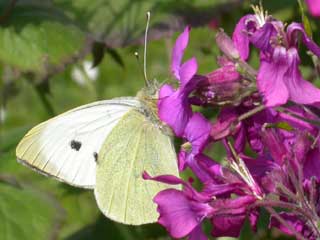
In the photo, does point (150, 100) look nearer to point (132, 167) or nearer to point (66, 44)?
point (132, 167)

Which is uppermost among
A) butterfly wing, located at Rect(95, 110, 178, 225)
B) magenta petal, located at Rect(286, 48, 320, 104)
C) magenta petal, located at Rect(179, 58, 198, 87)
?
Result: magenta petal, located at Rect(179, 58, 198, 87)

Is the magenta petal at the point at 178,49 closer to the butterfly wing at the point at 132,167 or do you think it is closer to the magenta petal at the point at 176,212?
the magenta petal at the point at 176,212

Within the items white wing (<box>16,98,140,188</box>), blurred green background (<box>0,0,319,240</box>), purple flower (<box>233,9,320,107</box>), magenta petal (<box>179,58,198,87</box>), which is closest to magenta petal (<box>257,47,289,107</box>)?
purple flower (<box>233,9,320,107</box>)

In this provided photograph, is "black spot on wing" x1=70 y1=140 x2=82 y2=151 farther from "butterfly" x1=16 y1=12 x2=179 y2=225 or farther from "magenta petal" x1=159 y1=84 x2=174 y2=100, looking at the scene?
"magenta petal" x1=159 y1=84 x2=174 y2=100

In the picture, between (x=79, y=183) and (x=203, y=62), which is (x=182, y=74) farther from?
(x=203, y=62)

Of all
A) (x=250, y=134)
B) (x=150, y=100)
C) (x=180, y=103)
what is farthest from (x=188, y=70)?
(x=150, y=100)

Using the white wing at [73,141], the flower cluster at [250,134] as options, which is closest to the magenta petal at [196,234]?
the flower cluster at [250,134]
